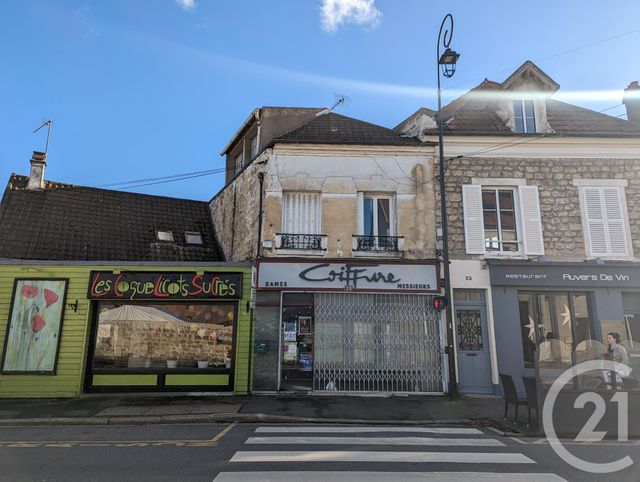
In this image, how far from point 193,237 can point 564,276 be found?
11.7 m

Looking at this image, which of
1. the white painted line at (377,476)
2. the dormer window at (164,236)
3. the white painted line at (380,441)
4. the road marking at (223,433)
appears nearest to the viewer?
the white painted line at (377,476)

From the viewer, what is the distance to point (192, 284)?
1177cm

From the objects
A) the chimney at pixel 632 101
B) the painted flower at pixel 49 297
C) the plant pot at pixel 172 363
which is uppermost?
the chimney at pixel 632 101

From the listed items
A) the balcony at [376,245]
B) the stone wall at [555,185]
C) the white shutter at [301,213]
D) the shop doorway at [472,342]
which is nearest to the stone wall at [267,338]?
the white shutter at [301,213]

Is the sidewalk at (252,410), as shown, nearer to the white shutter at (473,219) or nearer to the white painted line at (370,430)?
the white painted line at (370,430)

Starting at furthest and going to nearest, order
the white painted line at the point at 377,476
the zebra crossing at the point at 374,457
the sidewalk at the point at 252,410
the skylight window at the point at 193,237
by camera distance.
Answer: the skylight window at the point at 193,237
the sidewalk at the point at 252,410
the zebra crossing at the point at 374,457
the white painted line at the point at 377,476

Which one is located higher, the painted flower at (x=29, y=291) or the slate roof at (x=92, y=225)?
the slate roof at (x=92, y=225)

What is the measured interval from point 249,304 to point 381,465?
6.72m

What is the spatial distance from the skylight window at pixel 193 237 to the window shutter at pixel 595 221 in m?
12.1

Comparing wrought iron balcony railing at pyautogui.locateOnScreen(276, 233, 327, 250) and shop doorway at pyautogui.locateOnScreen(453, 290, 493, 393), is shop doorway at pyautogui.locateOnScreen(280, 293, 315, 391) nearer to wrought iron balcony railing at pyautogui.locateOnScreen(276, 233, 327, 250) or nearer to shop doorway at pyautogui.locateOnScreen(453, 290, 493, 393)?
wrought iron balcony railing at pyautogui.locateOnScreen(276, 233, 327, 250)

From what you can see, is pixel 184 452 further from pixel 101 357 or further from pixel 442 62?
pixel 442 62

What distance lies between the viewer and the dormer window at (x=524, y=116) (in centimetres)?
1311

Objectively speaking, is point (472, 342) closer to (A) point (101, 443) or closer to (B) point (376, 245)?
(B) point (376, 245)

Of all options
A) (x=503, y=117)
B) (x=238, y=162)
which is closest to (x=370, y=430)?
(x=503, y=117)
